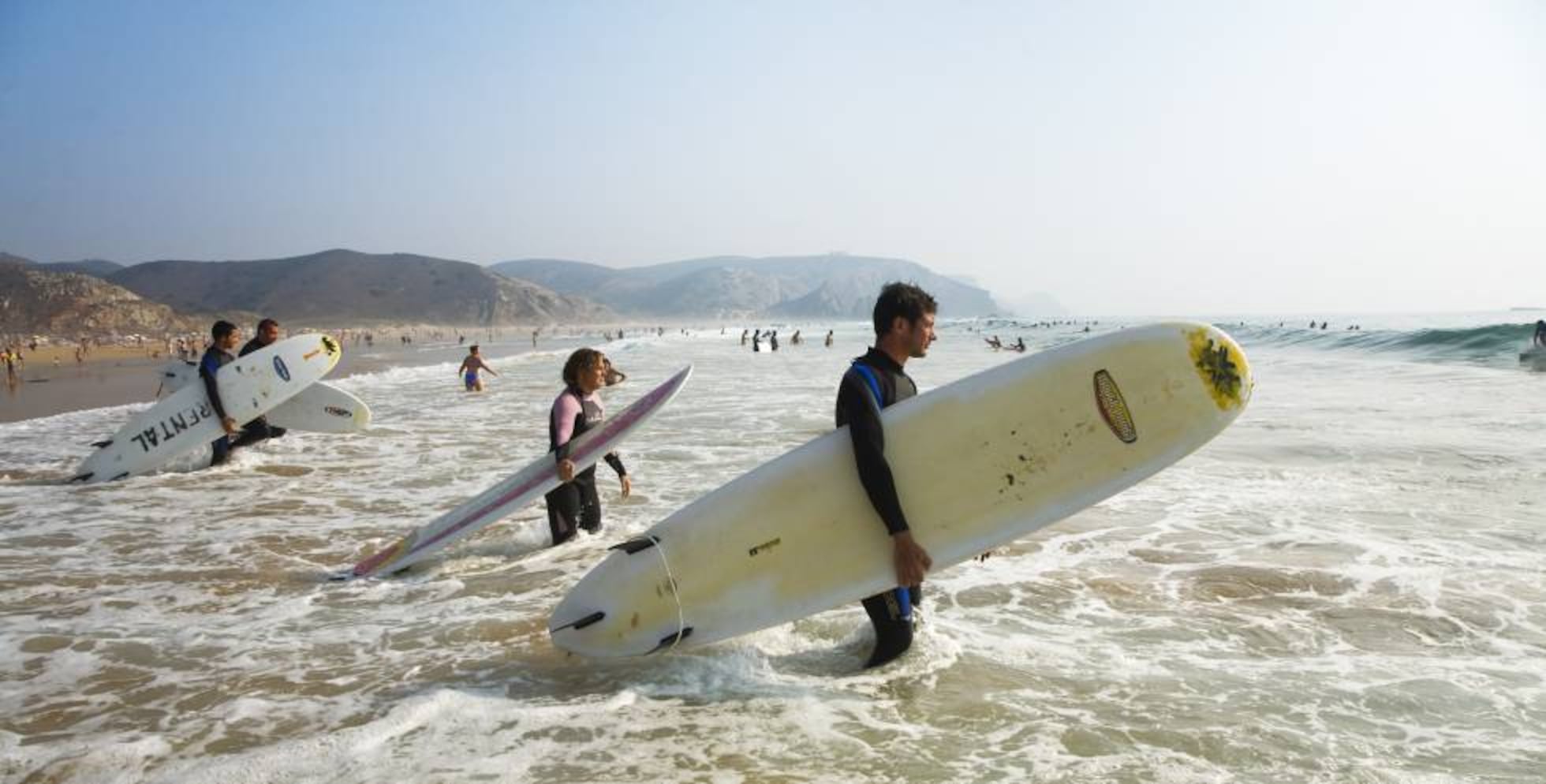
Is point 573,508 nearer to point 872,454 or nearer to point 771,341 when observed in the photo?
point 872,454

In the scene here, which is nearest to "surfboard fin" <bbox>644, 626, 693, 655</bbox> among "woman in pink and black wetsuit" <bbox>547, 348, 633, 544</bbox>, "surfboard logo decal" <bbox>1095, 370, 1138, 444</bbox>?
"woman in pink and black wetsuit" <bbox>547, 348, 633, 544</bbox>

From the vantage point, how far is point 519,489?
5266 mm

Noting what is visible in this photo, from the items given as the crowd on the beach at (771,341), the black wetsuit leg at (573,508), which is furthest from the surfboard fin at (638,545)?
the crowd on the beach at (771,341)

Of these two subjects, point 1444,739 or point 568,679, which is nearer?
point 1444,739

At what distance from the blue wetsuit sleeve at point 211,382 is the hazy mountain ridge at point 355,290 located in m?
128

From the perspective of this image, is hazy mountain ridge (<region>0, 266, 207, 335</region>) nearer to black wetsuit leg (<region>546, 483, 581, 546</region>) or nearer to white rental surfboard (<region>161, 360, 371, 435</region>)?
white rental surfboard (<region>161, 360, 371, 435</region>)

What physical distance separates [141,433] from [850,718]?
30.9ft

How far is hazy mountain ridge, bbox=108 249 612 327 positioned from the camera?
139 meters

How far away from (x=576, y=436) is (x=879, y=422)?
115 inches

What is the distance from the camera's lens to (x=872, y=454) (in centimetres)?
313

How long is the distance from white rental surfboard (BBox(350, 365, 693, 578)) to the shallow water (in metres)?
0.24

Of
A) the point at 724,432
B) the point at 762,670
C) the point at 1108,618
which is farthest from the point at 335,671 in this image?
the point at 724,432

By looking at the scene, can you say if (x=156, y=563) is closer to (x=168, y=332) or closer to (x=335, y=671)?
(x=335, y=671)

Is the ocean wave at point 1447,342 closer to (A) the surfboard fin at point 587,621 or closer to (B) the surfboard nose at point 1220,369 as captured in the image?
(B) the surfboard nose at point 1220,369
